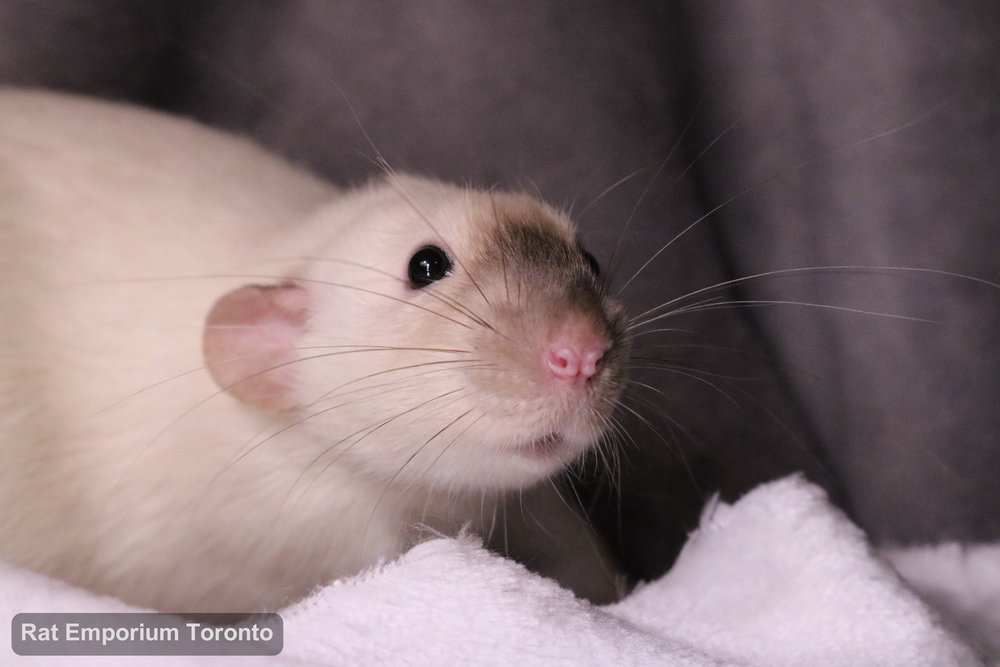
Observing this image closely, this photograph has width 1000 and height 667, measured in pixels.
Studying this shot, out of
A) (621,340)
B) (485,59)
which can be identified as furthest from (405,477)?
(485,59)

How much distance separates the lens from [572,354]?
902mm

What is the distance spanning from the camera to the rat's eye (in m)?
1.03

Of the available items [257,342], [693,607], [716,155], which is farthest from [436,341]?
[716,155]

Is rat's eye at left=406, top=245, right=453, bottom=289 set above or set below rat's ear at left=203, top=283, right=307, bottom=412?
above

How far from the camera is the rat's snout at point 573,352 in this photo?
90 centimetres

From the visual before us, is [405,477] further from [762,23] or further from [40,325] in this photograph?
[762,23]

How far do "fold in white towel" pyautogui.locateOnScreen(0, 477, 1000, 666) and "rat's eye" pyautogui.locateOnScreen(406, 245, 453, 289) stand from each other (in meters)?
0.28

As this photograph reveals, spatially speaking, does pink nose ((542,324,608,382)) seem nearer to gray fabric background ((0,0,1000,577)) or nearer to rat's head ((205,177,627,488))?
rat's head ((205,177,627,488))

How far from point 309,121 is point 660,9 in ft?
1.84

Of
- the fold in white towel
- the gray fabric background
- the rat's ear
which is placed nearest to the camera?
the fold in white towel

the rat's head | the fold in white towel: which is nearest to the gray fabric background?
the fold in white towel

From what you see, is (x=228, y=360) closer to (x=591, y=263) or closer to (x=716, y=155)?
(x=591, y=263)

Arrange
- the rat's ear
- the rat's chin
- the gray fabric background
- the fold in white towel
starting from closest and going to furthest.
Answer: the fold in white towel < the rat's chin < the rat's ear < the gray fabric background

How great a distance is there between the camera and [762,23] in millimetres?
1280
